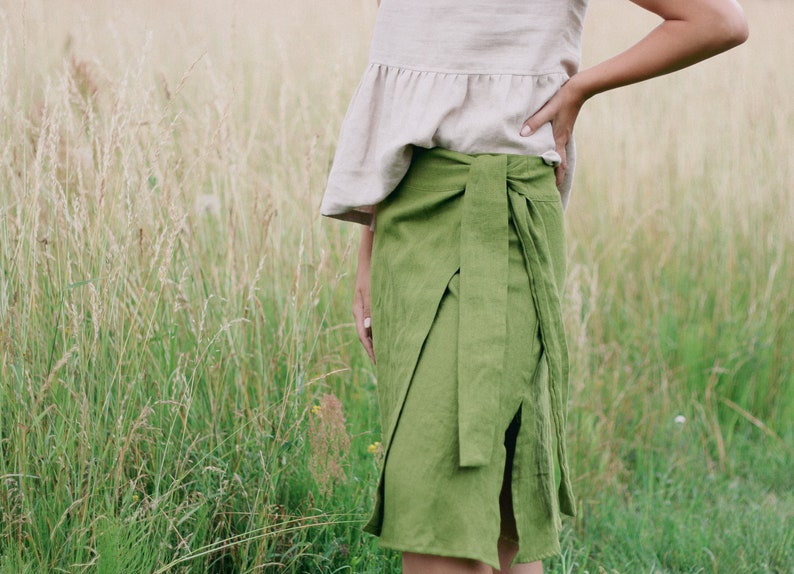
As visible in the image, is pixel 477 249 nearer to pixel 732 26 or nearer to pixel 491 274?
pixel 491 274

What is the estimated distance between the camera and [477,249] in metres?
1.63

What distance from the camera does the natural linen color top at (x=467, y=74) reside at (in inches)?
64.9

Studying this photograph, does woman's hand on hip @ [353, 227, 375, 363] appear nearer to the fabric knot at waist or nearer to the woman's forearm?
the fabric knot at waist

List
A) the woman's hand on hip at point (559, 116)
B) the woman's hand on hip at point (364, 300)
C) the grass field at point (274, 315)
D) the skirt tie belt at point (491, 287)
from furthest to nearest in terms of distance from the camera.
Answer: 1. the grass field at point (274, 315)
2. the woman's hand on hip at point (364, 300)
3. the woman's hand on hip at point (559, 116)
4. the skirt tie belt at point (491, 287)

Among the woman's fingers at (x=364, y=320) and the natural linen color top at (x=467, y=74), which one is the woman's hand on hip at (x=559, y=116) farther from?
the woman's fingers at (x=364, y=320)

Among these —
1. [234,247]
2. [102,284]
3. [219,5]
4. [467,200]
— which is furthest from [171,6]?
[467,200]

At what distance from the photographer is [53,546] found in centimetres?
208

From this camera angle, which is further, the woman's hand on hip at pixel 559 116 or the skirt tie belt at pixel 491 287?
the woman's hand on hip at pixel 559 116

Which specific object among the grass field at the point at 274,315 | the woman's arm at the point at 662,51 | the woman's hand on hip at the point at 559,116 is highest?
the woman's arm at the point at 662,51

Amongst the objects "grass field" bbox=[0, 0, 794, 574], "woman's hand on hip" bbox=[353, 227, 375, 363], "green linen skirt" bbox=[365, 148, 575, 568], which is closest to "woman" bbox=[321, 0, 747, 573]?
"green linen skirt" bbox=[365, 148, 575, 568]

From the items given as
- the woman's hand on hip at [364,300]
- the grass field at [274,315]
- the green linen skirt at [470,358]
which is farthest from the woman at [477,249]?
the grass field at [274,315]

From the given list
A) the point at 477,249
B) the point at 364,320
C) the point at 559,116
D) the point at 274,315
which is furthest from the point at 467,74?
the point at 274,315

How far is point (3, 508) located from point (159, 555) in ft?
1.22

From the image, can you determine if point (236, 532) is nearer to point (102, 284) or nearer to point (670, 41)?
point (102, 284)
